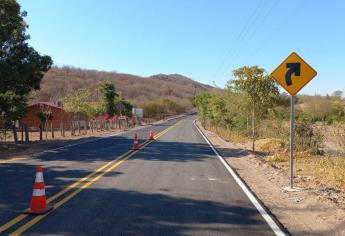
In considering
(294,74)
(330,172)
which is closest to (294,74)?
(294,74)

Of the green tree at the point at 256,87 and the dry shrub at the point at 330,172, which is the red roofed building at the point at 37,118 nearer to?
the green tree at the point at 256,87

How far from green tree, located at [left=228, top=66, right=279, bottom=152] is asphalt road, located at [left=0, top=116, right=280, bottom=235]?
8747mm

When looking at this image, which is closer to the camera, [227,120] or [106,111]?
[227,120]

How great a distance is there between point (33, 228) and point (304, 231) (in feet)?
13.8

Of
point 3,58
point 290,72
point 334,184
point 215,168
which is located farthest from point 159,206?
point 3,58

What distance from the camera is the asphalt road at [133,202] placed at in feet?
24.4

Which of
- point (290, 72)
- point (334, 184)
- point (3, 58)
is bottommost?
point (334, 184)

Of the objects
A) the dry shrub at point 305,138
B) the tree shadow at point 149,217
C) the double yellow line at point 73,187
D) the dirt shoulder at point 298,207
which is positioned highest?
the dry shrub at point 305,138

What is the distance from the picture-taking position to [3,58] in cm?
2761

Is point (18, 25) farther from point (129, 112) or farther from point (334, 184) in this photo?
point (129, 112)

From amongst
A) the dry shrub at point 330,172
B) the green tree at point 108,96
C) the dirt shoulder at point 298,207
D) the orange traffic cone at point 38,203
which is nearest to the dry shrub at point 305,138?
the dry shrub at point 330,172

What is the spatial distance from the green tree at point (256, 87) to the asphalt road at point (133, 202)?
8747mm

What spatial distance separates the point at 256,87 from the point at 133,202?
16.0 meters

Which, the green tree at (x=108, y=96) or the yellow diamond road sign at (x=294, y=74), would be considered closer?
the yellow diamond road sign at (x=294, y=74)
